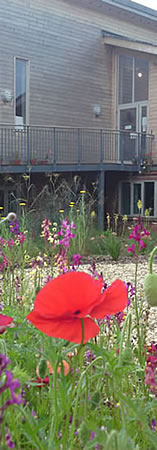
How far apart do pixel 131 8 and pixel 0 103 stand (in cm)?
602

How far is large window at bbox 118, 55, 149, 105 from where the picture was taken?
17.2 m

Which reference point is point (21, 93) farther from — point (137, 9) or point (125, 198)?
point (137, 9)

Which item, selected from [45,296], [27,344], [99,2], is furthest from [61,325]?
[99,2]

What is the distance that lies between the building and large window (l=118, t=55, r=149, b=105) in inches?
1.2

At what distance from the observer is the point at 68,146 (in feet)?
52.7

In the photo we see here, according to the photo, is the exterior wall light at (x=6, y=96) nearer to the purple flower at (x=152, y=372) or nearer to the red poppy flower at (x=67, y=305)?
the purple flower at (x=152, y=372)

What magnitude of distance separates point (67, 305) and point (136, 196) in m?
16.2

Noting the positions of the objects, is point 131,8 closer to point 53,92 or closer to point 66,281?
point 53,92

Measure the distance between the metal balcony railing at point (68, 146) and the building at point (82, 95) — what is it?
0.03m

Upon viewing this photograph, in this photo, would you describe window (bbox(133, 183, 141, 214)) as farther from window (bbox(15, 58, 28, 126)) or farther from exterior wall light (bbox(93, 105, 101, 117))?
window (bbox(15, 58, 28, 126))

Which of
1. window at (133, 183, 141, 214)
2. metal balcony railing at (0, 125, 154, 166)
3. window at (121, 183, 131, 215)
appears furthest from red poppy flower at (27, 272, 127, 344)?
window at (121, 183, 131, 215)

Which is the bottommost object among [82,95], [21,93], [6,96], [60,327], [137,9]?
[60,327]

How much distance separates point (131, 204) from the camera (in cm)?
1697

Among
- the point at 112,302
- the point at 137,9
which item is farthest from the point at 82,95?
the point at 112,302
